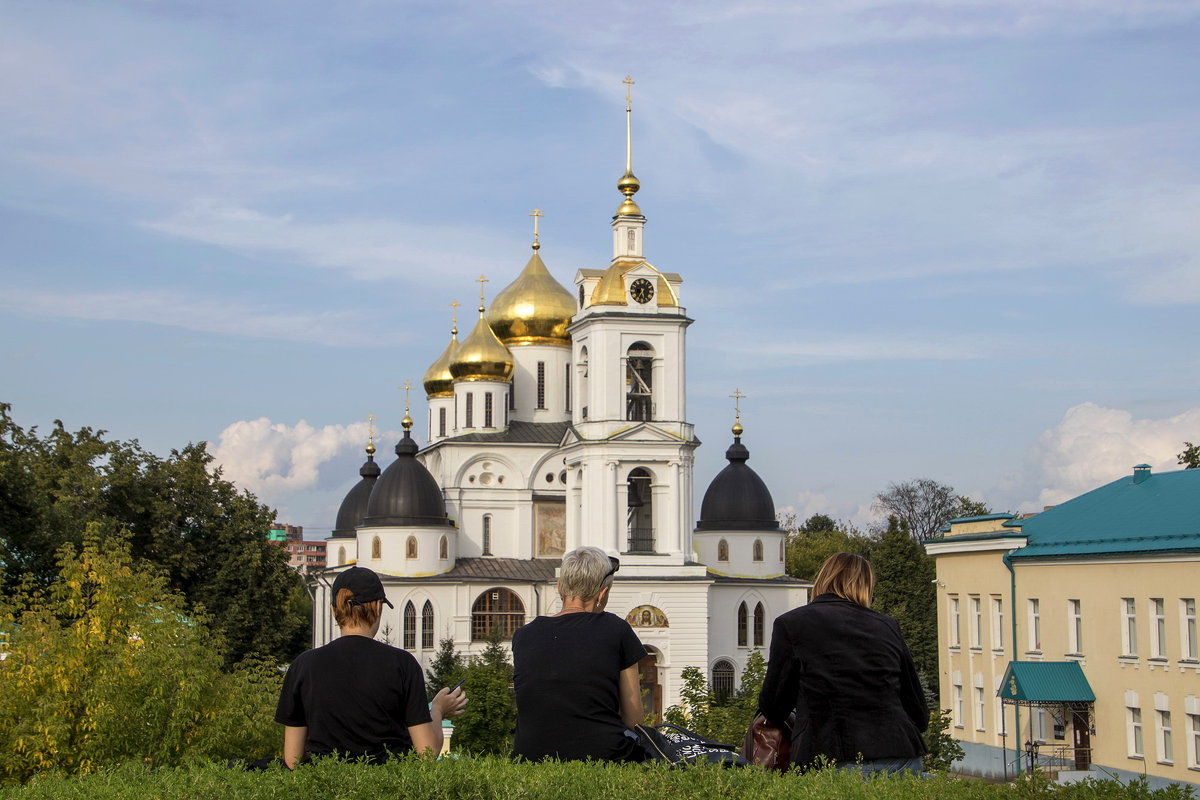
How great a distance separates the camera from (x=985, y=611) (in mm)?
35719

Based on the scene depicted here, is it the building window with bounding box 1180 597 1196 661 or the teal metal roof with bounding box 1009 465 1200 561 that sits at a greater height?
the teal metal roof with bounding box 1009 465 1200 561

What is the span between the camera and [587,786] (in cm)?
693

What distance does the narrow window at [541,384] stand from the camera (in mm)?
62531

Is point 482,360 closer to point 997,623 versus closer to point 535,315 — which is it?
point 535,315

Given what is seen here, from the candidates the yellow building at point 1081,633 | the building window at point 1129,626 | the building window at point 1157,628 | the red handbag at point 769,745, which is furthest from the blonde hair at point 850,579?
the building window at point 1129,626

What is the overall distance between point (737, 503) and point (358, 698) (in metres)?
53.3

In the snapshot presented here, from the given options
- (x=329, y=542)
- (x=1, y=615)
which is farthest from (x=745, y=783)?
(x=329, y=542)

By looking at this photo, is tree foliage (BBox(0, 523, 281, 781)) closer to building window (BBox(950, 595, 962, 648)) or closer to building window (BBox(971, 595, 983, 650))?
building window (BBox(971, 595, 983, 650))

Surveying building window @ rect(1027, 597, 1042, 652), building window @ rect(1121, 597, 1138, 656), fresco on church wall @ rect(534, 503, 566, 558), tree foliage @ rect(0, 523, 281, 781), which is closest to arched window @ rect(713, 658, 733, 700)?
fresco on church wall @ rect(534, 503, 566, 558)

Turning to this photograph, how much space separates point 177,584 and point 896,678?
156ft

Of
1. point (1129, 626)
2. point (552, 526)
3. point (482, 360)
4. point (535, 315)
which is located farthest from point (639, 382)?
point (1129, 626)

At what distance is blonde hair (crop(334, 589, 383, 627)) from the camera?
7801 millimetres

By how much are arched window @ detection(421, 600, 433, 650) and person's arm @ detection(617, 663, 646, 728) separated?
48.0 meters

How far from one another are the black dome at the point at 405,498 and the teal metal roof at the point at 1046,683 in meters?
27.5
